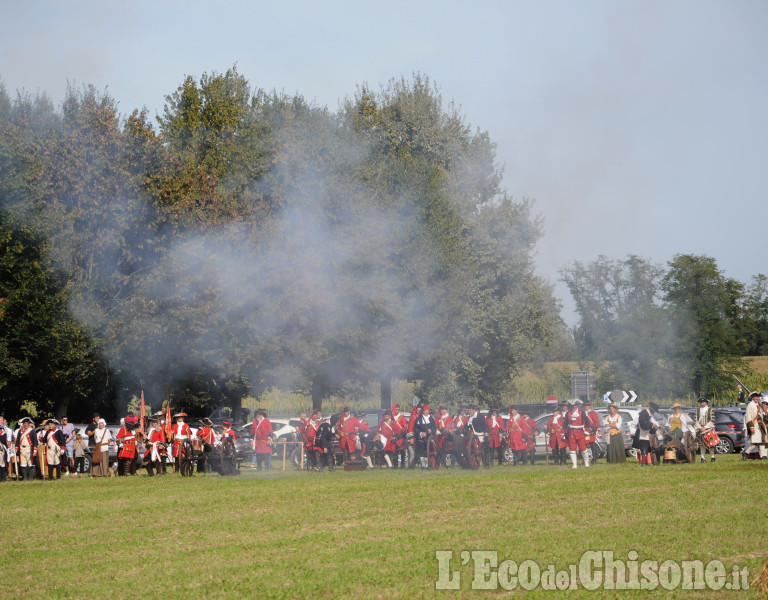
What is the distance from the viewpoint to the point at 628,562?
9.30 metres

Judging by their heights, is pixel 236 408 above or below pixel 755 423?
above

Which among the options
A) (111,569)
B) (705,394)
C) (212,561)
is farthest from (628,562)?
(705,394)

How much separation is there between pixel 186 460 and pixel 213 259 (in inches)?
384

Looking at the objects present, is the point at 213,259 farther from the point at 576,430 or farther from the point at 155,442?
the point at 576,430

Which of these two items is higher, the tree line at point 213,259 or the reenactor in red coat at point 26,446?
the tree line at point 213,259

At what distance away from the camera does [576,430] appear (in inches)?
957

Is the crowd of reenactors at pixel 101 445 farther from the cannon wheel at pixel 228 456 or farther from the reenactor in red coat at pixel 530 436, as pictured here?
the reenactor in red coat at pixel 530 436

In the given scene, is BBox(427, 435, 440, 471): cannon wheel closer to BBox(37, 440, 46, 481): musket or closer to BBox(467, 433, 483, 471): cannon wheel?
BBox(467, 433, 483, 471): cannon wheel

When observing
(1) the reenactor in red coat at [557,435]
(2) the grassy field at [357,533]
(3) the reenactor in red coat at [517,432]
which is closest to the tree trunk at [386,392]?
(3) the reenactor in red coat at [517,432]

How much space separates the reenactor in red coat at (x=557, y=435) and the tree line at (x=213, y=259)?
11.3 m

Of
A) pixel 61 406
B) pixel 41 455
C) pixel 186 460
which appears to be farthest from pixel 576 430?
pixel 61 406

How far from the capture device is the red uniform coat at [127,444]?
26312 mm

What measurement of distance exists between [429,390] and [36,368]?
20.2 m

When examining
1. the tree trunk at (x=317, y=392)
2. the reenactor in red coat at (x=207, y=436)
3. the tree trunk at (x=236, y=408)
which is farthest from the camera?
the tree trunk at (x=236, y=408)
